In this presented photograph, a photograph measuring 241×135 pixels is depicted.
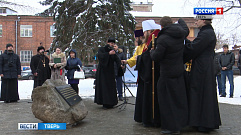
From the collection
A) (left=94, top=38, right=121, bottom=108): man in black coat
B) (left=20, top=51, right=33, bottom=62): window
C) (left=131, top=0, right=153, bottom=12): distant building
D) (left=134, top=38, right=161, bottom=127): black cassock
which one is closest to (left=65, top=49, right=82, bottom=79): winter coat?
(left=94, top=38, right=121, bottom=108): man in black coat

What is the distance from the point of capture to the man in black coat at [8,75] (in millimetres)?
9688

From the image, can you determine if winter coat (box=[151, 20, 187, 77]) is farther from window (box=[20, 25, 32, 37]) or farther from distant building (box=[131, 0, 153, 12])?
distant building (box=[131, 0, 153, 12])

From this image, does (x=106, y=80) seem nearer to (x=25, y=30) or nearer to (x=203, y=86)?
(x=203, y=86)

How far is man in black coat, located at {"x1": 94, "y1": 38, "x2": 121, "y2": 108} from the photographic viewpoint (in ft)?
24.8

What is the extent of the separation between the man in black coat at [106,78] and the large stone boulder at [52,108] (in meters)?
2.04

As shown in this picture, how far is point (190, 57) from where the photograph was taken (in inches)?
198

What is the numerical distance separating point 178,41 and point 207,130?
1.82 meters

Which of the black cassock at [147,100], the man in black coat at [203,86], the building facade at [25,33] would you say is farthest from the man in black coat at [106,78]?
the building facade at [25,33]

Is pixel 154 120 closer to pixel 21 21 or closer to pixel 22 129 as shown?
pixel 22 129

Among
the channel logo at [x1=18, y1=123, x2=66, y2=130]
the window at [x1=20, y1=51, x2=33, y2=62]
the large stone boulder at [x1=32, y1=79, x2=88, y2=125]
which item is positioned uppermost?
the window at [x1=20, y1=51, x2=33, y2=62]

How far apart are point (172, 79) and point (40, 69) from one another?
6.71m

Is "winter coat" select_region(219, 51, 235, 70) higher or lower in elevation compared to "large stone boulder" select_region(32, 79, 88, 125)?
higher

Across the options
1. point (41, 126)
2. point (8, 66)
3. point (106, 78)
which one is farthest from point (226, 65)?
point (8, 66)

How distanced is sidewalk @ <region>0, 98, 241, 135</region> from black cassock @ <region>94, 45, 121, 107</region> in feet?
1.06
